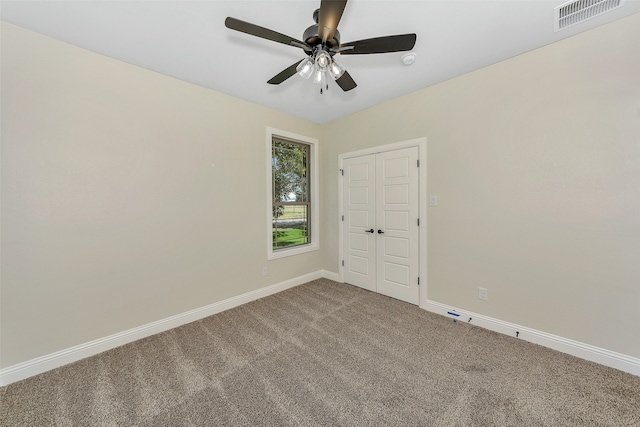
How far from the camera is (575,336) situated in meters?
2.03

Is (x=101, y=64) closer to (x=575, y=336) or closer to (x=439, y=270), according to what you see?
(x=439, y=270)

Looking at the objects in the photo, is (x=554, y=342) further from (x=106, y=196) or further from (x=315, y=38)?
(x=106, y=196)

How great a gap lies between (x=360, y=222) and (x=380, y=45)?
96.1 inches

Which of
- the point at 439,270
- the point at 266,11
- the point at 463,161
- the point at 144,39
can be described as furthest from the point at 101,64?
the point at 439,270

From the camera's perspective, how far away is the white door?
3.06 metres

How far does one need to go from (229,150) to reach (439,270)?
299 cm

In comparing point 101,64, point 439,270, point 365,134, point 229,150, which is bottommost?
point 439,270

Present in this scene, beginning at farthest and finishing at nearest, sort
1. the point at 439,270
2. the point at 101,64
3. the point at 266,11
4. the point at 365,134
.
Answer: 1. the point at 365,134
2. the point at 439,270
3. the point at 101,64
4. the point at 266,11

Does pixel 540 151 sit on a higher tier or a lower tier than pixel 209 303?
higher

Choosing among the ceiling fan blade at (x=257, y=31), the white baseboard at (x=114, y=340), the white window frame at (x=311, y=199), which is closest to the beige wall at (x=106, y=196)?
the white baseboard at (x=114, y=340)

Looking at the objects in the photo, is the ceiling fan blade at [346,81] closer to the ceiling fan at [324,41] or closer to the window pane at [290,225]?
the ceiling fan at [324,41]

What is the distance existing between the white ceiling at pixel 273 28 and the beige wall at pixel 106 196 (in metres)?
0.24

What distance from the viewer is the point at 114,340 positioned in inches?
86.8

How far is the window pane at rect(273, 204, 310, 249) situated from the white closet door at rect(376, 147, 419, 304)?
129 centimetres
